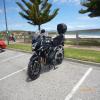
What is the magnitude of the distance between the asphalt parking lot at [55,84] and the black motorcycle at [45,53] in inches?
15.0

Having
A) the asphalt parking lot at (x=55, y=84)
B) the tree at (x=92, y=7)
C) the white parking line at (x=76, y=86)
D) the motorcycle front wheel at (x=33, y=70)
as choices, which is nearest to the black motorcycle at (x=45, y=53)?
the motorcycle front wheel at (x=33, y=70)

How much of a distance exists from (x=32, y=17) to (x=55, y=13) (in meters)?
4.45

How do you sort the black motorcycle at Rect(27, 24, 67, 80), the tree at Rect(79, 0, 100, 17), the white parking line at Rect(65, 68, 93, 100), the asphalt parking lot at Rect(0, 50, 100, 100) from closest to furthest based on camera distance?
the white parking line at Rect(65, 68, 93, 100) → the asphalt parking lot at Rect(0, 50, 100, 100) → the black motorcycle at Rect(27, 24, 67, 80) → the tree at Rect(79, 0, 100, 17)

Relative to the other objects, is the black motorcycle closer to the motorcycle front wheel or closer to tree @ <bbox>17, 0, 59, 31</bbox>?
the motorcycle front wheel

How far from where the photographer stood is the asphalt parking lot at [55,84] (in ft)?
19.2

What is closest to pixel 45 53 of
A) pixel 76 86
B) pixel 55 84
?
pixel 55 84

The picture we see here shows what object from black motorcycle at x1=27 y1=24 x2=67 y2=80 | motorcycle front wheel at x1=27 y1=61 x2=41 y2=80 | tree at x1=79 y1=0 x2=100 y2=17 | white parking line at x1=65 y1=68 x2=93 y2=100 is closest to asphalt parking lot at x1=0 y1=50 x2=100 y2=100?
white parking line at x1=65 y1=68 x2=93 y2=100

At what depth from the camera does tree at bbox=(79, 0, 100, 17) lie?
19641mm

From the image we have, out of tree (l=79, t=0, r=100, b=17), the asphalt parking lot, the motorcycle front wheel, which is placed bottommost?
the asphalt parking lot

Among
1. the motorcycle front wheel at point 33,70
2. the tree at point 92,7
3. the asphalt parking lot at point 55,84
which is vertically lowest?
the asphalt parking lot at point 55,84

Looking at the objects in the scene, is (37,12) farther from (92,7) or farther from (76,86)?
(76,86)

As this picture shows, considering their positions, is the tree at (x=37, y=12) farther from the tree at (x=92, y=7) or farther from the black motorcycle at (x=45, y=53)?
the black motorcycle at (x=45, y=53)

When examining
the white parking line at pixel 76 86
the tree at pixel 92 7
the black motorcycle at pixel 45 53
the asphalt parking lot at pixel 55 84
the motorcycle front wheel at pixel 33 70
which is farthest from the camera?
the tree at pixel 92 7

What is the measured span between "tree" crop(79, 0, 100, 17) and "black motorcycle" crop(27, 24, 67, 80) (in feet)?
38.3
